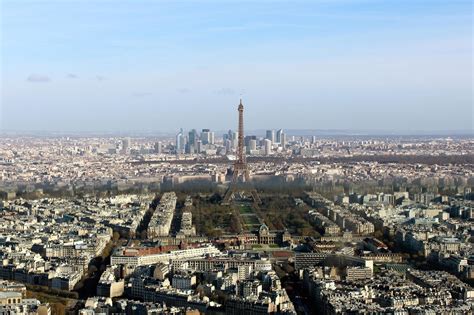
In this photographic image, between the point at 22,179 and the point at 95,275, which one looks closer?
the point at 95,275

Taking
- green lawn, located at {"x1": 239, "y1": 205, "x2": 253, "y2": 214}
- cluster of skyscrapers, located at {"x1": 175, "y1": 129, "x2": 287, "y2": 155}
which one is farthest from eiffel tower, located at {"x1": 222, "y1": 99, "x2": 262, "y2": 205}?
cluster of skyscrapers, located at {"x1": 175, "y1": 129, "x2": 287, "y2": 155}

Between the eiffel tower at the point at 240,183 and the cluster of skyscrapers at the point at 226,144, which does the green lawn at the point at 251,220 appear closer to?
the eiffel tower at the point at 240,183

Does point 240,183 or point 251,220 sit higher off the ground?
point 240,183

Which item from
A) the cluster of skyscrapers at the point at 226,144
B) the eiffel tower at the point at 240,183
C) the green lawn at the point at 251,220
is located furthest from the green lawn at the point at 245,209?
the cluster of skyscrapers at the point at 226,144

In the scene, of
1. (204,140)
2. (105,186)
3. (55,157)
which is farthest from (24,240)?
(204,140)

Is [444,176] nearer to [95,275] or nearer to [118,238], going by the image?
[118,238]

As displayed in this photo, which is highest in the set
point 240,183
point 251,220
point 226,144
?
point 226,144

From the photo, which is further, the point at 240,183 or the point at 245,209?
the point at 240,183

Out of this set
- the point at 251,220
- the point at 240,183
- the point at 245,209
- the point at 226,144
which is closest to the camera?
the point at 251,220

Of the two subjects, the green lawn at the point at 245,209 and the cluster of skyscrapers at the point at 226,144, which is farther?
the cluster of skyscrapers at the point at 226,144

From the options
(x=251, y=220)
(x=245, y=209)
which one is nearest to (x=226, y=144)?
(x=245, y=209)

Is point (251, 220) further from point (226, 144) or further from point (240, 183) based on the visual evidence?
point (226, 144)
